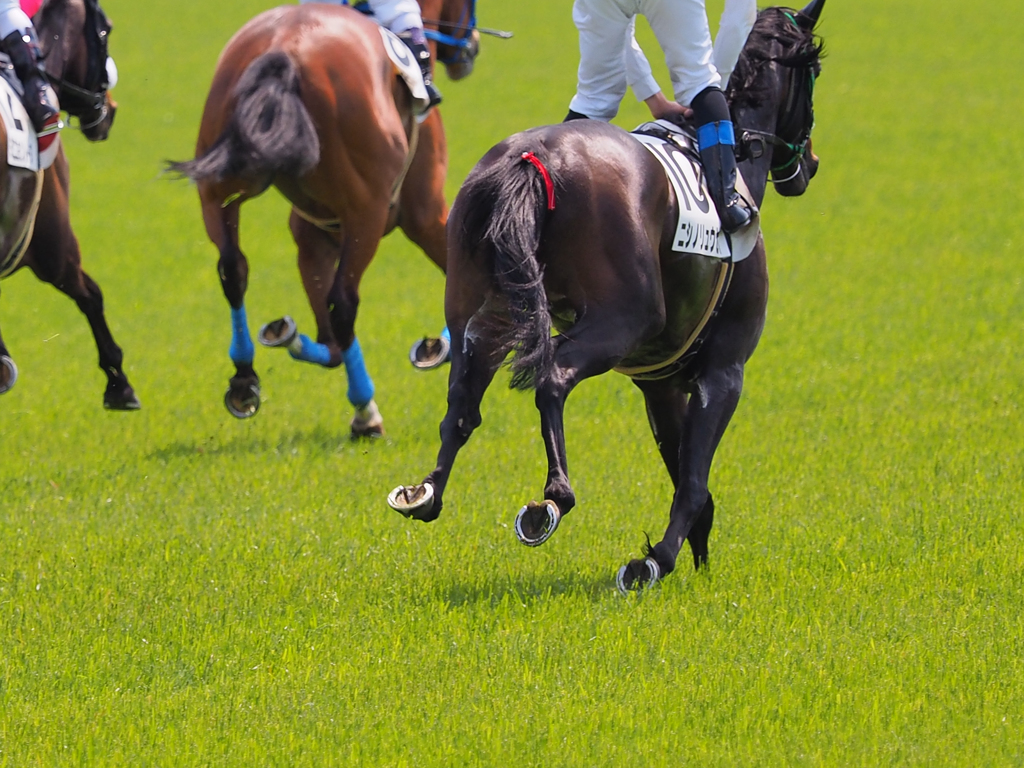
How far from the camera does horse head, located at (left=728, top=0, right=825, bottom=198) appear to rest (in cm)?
662

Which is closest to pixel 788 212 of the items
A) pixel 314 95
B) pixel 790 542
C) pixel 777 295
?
pixel 777 295

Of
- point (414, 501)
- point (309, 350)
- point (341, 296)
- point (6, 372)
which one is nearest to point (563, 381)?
point (414, 501)

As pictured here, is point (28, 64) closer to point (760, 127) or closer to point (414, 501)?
point (760, 127)

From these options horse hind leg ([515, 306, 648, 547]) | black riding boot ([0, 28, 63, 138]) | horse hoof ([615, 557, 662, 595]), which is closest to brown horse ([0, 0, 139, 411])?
black riding boot ([0, 28, 63, 138])

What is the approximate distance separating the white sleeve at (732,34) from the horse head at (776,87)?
0.11 metres

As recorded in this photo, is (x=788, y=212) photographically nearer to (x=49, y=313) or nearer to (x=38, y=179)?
(x=49, y=313)

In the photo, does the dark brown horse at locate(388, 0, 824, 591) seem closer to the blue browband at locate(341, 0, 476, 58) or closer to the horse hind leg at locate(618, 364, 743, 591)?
the horse hind leg at locate(618, 364, 743, 591)

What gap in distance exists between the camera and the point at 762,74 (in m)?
6.65

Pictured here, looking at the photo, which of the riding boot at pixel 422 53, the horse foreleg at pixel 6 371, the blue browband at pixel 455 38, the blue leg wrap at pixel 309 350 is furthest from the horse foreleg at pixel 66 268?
the blue browband at pixel 455 38

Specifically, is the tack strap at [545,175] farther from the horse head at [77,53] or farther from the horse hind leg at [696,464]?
the horse head at [77,53]

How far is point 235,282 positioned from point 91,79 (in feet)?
4.79

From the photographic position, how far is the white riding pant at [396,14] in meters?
9.30

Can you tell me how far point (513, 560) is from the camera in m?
6.50

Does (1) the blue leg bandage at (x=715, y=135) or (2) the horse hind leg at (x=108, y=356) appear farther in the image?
(2) the horse hind leg at (x=108, y=356)
